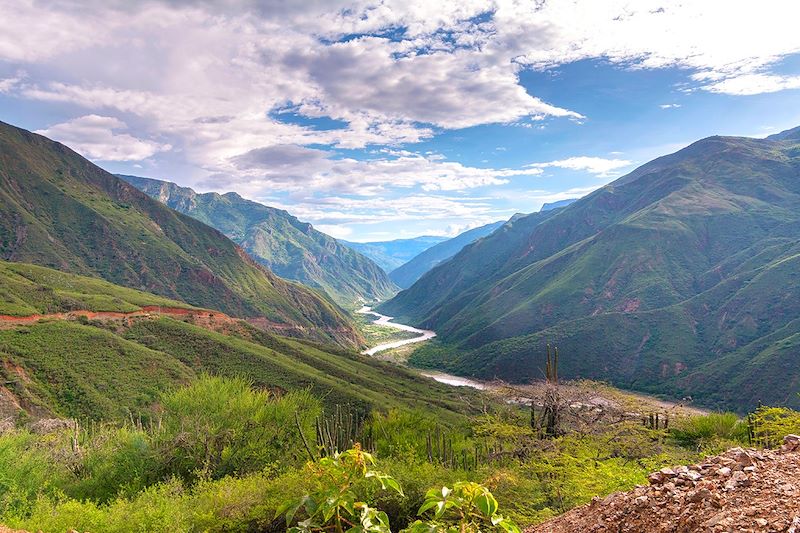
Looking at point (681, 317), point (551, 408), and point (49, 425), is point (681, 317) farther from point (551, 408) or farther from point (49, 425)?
point (49, 425)

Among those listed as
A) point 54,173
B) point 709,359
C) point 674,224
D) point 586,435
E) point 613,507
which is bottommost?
point 709,359

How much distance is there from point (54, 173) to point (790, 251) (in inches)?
11048

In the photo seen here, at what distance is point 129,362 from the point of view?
72812mm

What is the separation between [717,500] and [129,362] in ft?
276

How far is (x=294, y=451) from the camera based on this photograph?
34.8 metres

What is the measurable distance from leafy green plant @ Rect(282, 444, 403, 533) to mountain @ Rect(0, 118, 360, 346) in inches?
6420

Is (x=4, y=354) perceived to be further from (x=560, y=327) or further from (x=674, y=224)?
(x=674, y=224)

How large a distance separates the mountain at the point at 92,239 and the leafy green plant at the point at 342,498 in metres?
163

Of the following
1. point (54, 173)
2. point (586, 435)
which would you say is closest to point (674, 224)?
point (586, 435)

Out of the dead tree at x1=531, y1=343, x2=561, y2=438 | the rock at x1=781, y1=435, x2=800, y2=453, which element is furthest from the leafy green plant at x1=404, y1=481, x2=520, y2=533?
the dead tree at x1=531, y1=343, x2=561, y2=438

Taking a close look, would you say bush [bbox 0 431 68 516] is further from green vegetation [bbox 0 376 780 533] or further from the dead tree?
the dead tree

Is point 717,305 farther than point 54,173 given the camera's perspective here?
No

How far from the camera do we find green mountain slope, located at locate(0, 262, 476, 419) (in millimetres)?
61688

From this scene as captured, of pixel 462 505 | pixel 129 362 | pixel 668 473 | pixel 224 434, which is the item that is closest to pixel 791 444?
pixel 668 473
